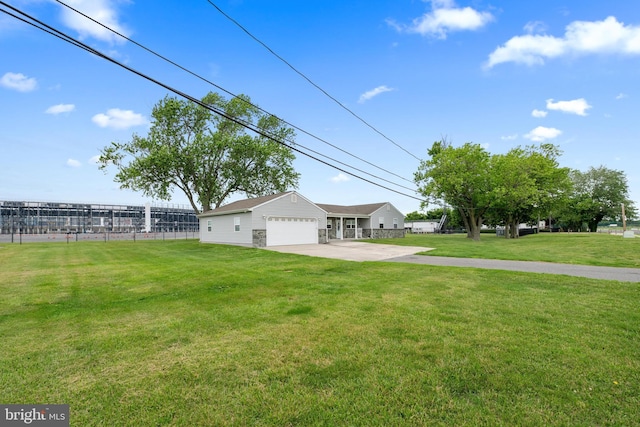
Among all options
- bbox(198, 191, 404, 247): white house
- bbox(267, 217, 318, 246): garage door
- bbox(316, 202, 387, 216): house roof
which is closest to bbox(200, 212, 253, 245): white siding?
bbox(198, 191, 404, 247): white house

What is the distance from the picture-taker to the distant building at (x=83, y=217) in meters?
64.9

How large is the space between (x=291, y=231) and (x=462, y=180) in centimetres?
1731

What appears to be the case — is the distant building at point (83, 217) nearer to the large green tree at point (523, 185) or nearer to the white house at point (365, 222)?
the white house at point (365, 222)

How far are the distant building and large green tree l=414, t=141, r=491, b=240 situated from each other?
56.3 metres

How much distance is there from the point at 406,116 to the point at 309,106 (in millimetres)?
7752

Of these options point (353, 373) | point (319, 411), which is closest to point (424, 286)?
point (353, 373)

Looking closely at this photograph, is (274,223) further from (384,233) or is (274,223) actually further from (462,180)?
(462,180)

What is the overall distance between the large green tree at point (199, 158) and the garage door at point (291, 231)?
938 cm

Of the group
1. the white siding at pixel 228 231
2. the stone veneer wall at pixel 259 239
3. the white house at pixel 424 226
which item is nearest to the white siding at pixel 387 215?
the stone veneer wall at pixel 259 239

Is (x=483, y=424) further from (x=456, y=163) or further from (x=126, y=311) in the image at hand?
(x=456, y=163)

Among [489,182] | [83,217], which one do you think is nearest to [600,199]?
[489,182]

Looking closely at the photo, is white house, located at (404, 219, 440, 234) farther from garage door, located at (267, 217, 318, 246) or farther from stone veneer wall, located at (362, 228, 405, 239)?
garage door, located at (267, 217, 318, 246)

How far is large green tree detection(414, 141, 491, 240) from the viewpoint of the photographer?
92.7 feet

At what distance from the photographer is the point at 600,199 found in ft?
152
